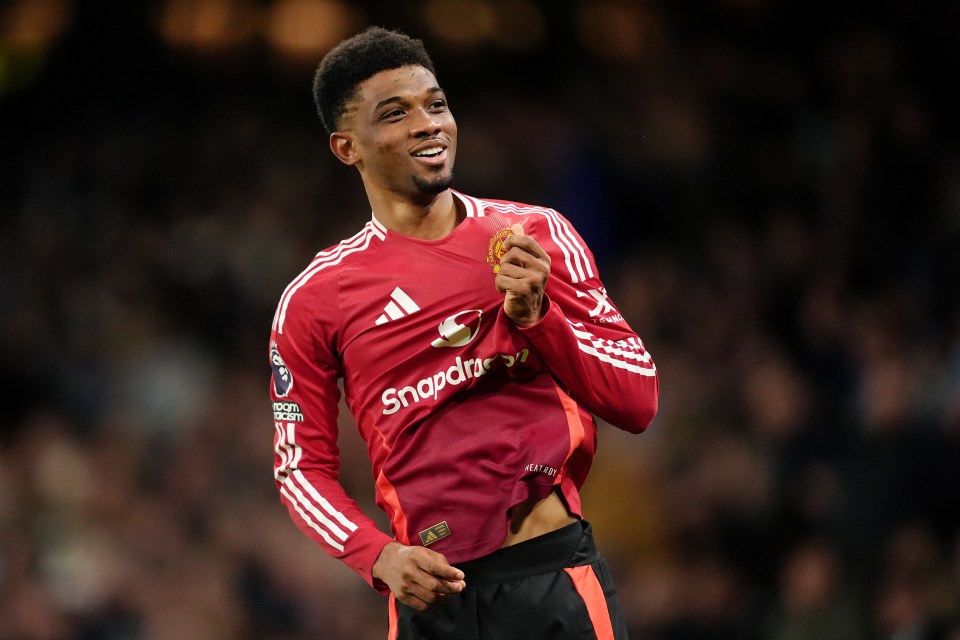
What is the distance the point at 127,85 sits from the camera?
10.3m

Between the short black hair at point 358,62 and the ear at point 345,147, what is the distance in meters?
0.03

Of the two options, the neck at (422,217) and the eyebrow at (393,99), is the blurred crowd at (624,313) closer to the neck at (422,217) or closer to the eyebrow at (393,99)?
the neck at (422,217)

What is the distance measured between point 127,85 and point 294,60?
52.7 inches

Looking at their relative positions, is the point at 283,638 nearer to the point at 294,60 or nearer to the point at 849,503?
the point at 849,503

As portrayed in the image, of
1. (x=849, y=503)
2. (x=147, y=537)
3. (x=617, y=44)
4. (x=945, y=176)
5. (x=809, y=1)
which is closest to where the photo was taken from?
(x=849, y=503)

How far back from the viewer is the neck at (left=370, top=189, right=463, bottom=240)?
334 cm

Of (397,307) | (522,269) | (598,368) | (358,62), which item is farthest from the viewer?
(358,62)

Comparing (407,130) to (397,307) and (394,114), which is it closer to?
(394,114)

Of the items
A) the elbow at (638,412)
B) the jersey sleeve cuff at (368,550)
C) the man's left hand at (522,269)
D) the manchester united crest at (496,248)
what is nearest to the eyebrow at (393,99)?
the manchester united crest at (496,248)

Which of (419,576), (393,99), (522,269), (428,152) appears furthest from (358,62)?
(419,576)

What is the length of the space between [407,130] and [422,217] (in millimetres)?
224

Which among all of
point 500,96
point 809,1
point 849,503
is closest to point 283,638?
point 849,503

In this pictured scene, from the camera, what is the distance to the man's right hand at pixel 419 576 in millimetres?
2904

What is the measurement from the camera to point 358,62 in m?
3.34
